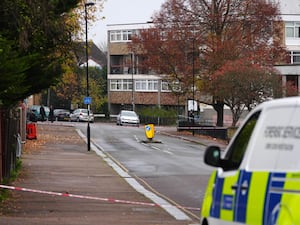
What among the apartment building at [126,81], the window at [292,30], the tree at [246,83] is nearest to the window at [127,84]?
the apartment building at [126,81]

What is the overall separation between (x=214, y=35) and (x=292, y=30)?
25.9 meters

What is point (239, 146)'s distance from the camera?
7652mm

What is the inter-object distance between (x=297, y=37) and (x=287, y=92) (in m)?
31.1

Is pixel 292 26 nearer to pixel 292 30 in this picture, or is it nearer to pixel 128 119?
pixel 292 30

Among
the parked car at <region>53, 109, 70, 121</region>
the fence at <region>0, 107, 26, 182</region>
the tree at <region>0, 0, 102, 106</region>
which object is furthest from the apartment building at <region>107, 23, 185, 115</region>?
the tree at <region>0, 0, 102, 106</region>

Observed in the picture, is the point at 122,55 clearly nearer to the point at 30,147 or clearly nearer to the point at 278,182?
the point at 30,147

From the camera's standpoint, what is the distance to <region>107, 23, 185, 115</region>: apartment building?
89.8 m

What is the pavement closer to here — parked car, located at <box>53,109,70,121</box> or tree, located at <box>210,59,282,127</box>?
tree, located at <box>210,59,282,127</box>

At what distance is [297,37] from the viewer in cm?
7862

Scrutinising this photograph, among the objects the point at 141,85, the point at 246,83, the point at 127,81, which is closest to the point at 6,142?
the point at 246,83

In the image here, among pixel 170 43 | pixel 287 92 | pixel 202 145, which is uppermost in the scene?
pixel 170 43

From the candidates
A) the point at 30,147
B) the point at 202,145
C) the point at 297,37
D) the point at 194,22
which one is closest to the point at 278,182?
the point at 30,147

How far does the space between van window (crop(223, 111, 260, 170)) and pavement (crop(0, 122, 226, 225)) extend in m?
5.44

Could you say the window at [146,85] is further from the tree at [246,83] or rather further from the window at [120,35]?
the tree at [246,83]
